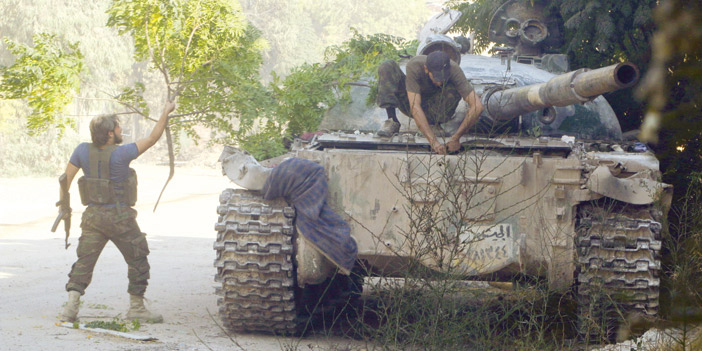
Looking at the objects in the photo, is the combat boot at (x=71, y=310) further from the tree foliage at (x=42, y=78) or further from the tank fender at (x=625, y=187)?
the tank fender at (x=625, y=187)

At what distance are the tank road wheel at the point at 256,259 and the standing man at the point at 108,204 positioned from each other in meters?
0.92

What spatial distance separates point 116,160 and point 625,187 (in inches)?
137

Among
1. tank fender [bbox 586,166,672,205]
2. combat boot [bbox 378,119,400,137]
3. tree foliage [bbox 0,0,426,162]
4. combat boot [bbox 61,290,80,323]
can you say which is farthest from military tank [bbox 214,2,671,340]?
tree foliage [bbox 0,0,426,162]

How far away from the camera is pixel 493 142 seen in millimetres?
5680

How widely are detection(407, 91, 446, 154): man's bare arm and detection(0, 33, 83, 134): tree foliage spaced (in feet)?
10.7

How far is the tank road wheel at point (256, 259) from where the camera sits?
5.27 m

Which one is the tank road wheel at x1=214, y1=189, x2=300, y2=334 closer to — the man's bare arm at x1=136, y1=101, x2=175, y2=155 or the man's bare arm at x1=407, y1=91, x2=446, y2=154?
the man's bare arm at x1=136, y1=101, x2=175, y2=155

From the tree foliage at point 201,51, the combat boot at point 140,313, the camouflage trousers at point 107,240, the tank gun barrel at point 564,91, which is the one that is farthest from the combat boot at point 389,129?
the combat boot at point 140,313

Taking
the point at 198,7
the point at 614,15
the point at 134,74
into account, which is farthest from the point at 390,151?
the point at 134,74

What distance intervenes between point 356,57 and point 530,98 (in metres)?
2.78

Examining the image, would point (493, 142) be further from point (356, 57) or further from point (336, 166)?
point (356, 57)

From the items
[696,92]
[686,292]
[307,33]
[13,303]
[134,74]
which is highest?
[307,33]

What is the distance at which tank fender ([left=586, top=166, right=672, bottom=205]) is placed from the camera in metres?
5.08

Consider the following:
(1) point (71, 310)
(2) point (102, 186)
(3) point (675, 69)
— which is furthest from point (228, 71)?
(3) point (675, 69)
